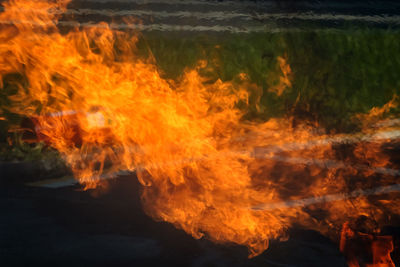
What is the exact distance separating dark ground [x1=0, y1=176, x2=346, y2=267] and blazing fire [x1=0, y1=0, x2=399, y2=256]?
0.52 feet

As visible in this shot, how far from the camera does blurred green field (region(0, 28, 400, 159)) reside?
9.68m

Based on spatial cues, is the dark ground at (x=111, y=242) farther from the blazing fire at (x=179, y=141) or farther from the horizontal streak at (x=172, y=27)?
the horizontal streak at (x=172, y=27)

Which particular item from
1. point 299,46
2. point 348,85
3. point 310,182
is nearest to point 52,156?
point 310,182

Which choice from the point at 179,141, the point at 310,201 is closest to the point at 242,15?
the point at 179,141

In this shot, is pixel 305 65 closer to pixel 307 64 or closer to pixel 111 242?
pixel 307 64

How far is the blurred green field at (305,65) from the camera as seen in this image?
968cm

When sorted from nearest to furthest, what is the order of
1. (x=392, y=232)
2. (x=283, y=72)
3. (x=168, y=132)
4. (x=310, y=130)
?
(x=392, y=232), (x=168, y=132), (x=310, y=130), (x=283, y=72)

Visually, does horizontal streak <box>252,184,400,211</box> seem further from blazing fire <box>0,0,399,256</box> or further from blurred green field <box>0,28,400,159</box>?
blurred green field <box>0,28,400,159</box>

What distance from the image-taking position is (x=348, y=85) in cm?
1047

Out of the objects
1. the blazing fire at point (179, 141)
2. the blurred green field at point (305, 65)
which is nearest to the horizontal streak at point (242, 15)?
the blurred green field at point (305, 65)

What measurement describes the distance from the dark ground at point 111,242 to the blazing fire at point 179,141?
159 millimetres

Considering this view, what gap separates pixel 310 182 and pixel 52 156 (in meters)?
3.72

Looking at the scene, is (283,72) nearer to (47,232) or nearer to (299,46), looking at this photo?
(299,46)

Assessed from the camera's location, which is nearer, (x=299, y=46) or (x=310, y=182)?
(x=310, y=182)
